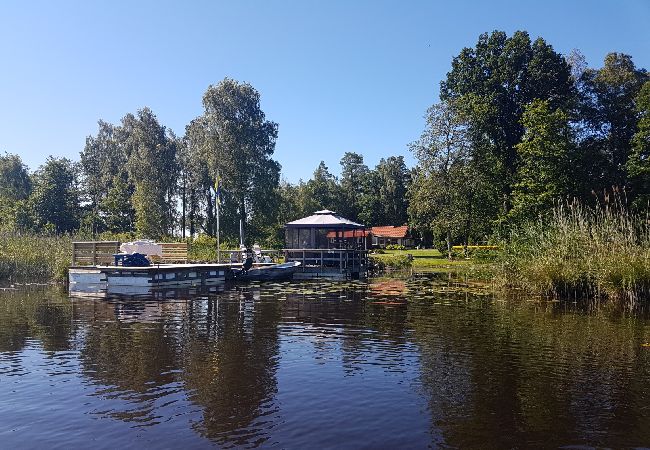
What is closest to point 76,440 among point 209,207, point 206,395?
point 206,395

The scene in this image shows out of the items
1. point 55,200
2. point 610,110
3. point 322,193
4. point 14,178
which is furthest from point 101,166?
point 610,110

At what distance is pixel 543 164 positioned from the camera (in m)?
36.4

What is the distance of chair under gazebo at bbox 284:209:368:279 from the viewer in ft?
122

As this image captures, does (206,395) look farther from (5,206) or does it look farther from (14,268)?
(5,206)

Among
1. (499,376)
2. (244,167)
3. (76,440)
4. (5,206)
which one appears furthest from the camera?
(5,206)

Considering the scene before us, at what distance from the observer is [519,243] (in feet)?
80.1

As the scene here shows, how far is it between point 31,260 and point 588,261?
97.7ft

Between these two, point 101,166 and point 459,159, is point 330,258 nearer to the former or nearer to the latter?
point 459,159

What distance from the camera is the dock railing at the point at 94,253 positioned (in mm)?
28953

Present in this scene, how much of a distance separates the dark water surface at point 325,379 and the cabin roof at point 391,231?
5895 cm

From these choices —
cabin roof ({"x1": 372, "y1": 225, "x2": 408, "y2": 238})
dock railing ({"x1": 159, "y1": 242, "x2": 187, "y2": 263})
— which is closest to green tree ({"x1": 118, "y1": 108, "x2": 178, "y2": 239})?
dock railing ({"x1": 159, "y1": 242, "x2": 187, "y2": 263})

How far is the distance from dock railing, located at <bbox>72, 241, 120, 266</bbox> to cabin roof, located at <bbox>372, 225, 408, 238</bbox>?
2066 inches

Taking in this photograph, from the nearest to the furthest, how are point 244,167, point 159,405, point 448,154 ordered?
point 159,405 < point 448,154 < point 244,167

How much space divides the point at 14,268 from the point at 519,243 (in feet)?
92.3
